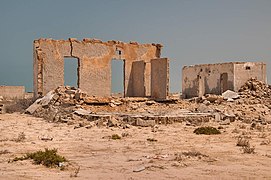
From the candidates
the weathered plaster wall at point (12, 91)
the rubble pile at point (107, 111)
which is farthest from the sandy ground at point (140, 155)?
the weathered plaster wall at point (12, 91)

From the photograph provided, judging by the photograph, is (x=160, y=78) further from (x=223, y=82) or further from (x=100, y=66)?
(x=223, y=82)

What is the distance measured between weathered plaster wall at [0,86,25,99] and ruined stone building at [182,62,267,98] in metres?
17.5

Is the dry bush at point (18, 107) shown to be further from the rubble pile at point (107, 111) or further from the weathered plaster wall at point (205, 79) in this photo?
the weathered plaster wall at point (205, 79)

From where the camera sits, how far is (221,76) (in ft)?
92.4

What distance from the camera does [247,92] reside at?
85.9 ft

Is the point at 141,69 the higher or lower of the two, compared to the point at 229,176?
higher

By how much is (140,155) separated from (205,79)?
74.1ft

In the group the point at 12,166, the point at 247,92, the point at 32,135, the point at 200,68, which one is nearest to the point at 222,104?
the point at 247,92

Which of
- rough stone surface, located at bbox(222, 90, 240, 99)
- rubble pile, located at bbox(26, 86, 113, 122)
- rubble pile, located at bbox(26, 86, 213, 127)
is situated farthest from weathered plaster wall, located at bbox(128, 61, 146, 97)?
rough stone surface, located at bbox(222, 90, 240, 99)

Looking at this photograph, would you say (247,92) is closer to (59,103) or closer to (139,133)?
(59,103)

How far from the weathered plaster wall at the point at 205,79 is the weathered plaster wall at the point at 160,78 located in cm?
805

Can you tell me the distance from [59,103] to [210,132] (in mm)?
9568

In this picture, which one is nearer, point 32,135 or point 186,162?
point 186,162

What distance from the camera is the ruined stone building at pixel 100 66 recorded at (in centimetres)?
2167
